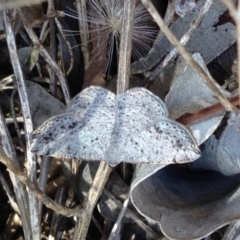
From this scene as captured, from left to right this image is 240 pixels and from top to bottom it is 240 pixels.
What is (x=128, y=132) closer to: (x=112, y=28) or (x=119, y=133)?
(x=119, y=133)

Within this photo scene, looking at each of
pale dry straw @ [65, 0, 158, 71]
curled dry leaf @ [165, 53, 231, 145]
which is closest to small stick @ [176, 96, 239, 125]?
curled dry leaf @ [165, 53, 231, 145]

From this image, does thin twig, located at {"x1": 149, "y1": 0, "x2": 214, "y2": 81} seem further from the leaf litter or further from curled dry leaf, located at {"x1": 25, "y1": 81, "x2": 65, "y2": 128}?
curled dry leaf, located at {"x1": 25, "y1": 81, "x2": 65, "y2": 128}

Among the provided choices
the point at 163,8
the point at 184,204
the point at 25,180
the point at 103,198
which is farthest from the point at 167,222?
the point at 163,8

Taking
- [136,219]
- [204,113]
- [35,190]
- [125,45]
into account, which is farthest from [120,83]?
[136,219]

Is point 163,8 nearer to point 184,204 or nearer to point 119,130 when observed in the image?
point 119,130

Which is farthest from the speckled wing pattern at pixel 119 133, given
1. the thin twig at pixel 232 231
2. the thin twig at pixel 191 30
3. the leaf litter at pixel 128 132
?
the thin twig at pixel 232 231

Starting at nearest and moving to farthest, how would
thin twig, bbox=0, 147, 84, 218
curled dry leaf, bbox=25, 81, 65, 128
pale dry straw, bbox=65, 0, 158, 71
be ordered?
thin twig, bbox=0, 147, 84, 218, pale dry straw, bbox=65, 0, 158, 71, curled dry leaf, bbox=25, 81, 65, 128
